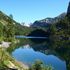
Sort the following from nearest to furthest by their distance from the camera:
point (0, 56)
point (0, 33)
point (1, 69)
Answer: point (1, 69) → point (0, 56) → point (0, 33)

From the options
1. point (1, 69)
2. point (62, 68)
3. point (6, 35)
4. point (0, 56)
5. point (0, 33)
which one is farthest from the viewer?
point (6, 35)

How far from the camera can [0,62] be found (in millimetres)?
42656

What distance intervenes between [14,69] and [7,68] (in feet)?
6.00

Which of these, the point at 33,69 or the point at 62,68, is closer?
the point at 33,69

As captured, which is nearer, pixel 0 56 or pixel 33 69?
pixel 33 69

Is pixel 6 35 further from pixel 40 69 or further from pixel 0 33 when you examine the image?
pixel 40 69

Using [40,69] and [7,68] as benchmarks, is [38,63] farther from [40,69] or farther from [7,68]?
[7,68]

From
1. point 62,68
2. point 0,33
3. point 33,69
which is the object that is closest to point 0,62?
point 33,69

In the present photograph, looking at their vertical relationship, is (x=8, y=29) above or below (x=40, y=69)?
above

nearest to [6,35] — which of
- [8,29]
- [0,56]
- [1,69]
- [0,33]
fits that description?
[8,29]

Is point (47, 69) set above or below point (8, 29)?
below

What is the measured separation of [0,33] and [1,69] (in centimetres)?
10320

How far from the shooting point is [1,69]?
124 feet

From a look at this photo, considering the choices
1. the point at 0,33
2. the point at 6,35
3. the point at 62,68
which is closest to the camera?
the point at 62,68
